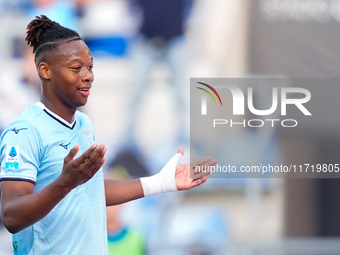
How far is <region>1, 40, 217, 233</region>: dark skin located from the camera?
4.94ft

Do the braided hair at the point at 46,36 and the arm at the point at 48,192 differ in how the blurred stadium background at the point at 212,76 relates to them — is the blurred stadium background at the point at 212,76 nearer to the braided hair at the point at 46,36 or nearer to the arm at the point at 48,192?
the braided hair at the point at 46,36

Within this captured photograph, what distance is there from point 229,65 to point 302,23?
63cm

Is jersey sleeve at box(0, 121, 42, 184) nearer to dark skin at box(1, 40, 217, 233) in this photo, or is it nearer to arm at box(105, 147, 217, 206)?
dark skin at box(1, 40, 217, 233)

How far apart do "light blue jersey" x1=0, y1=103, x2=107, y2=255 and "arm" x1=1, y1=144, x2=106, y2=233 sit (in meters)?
0.08

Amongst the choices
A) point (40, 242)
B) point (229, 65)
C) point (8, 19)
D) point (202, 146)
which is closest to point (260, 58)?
point (229, 65)

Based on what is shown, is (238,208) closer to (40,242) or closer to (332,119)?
(332,119)

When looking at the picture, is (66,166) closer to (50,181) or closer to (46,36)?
(50,181)

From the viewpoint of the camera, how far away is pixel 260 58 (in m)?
3.51

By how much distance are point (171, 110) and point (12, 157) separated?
6.52ft

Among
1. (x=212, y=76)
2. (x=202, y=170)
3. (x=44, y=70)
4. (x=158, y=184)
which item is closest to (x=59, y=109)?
(x=44, y=70)

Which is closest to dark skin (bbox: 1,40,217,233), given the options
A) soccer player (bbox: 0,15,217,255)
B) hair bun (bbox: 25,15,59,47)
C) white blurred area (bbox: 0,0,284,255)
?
soccer player (bbox: 0,15,217,255)

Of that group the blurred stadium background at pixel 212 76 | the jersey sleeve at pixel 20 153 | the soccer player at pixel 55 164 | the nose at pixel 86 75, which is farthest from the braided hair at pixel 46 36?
the blurred stadium background at pixel 212 76

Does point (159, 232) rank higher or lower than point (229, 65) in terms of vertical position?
lower

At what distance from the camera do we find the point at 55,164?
1.72m
